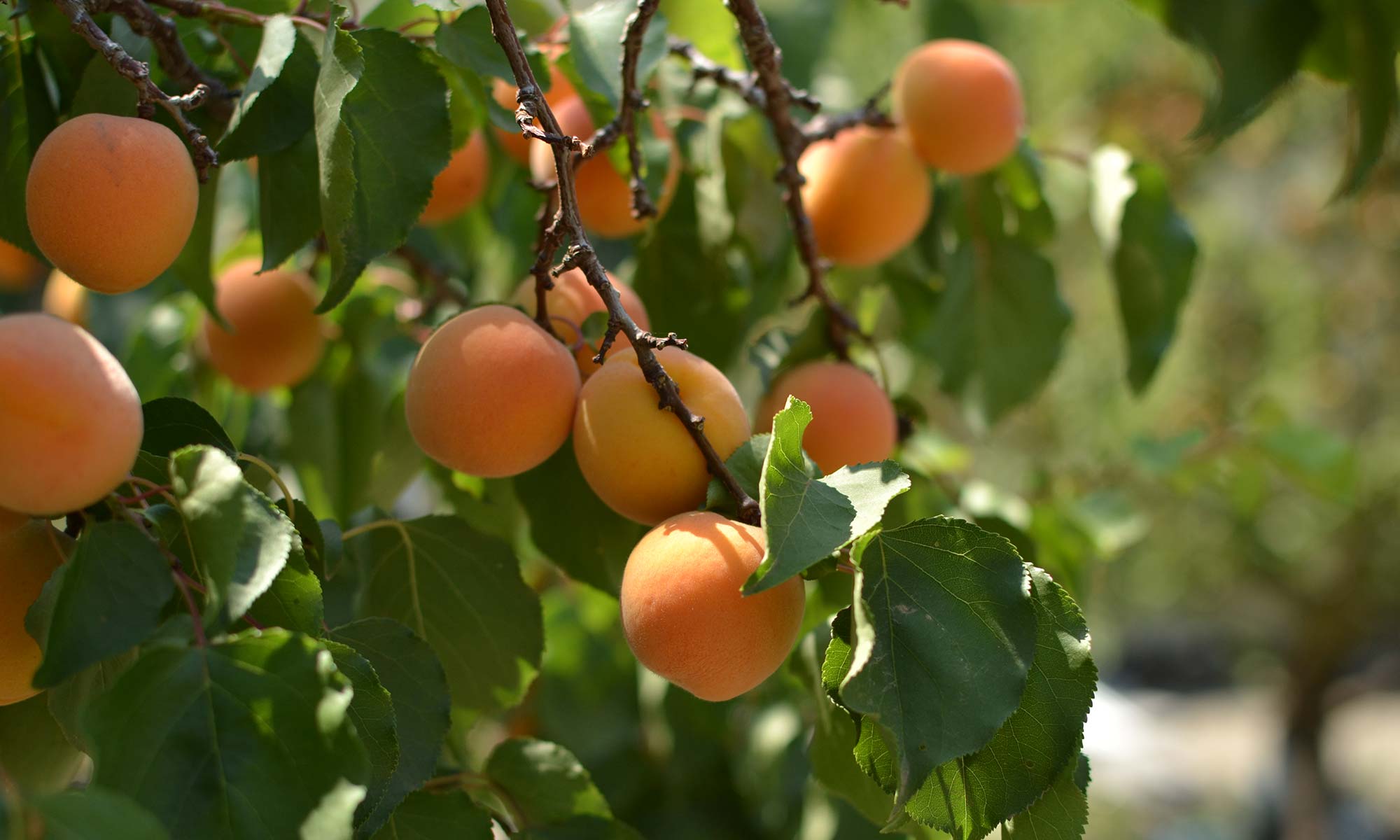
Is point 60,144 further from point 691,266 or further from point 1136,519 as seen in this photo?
point 1136,519

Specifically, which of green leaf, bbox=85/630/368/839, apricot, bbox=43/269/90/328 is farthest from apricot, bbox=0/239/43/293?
green leaf, bbox=85/630/368/839

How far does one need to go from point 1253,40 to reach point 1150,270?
17cm

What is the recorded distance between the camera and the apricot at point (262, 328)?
746 mm

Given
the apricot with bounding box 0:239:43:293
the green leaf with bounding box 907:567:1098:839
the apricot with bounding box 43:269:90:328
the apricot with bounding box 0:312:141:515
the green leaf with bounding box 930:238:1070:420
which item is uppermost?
the apricot with bounding box 0:312:141:515

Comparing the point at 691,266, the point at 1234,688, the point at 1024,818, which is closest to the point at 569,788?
the point at 1024,818

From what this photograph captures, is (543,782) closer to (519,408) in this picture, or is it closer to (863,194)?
(519,408)

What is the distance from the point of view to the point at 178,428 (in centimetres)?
42

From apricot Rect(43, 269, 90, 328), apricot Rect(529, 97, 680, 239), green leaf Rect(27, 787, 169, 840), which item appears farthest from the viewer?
apricot Rect(43, 269, 90, 328)

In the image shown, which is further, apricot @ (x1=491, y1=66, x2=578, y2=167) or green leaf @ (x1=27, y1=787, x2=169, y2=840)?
apricot @ (x1=491, y1=66, x2=578, y2=167)

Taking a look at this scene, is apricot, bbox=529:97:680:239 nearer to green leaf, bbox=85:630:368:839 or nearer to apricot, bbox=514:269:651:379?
apricot, bbox=514:269:651:379

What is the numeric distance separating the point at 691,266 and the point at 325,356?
0.33 meters

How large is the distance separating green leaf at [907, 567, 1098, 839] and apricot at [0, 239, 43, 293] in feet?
2.98

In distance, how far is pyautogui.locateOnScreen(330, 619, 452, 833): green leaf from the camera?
43 centimetres

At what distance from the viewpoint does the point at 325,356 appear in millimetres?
835
